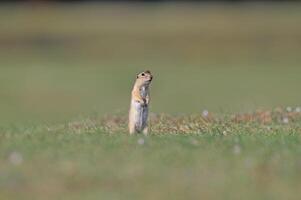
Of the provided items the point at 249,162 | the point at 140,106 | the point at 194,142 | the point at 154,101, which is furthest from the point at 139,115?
the point at 154,101

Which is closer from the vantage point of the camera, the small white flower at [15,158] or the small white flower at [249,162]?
the small white flower at [249,162]

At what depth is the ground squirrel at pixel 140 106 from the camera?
40.1 ft

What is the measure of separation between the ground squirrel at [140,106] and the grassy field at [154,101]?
0.30 meters

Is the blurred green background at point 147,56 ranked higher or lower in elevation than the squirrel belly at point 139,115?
higher

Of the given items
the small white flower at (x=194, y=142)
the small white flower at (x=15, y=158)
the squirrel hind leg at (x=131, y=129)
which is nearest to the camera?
the small white flower at (x=15, y=158)

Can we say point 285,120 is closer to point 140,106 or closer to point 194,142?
point 140,106

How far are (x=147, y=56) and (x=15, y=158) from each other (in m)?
38.9

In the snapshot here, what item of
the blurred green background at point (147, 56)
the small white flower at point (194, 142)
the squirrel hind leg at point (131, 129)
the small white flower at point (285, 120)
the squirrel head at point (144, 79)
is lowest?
the small white flower at point (194, 142)

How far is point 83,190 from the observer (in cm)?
954

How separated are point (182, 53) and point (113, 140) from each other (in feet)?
132

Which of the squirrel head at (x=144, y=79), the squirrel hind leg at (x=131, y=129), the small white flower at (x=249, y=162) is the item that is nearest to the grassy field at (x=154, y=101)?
the small white flower at (x=249, y=162)

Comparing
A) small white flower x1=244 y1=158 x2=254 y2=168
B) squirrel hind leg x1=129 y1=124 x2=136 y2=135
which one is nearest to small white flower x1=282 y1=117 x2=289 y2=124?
squirrel hind leg x1=129 y1=124 x2=136 y2=135

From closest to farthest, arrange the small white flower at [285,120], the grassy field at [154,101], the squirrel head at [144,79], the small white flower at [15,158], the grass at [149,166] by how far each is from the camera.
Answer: the grass at [149,166] → the grassy field at [154,101] → the small white flower at [15,158] → the squirrel head at [144,79] → the small white flower at [285,120]

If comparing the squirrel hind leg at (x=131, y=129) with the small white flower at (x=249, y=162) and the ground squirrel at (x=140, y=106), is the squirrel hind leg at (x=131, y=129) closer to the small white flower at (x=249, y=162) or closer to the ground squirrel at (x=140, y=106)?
the ground squirrel at (x=140, y=106)
